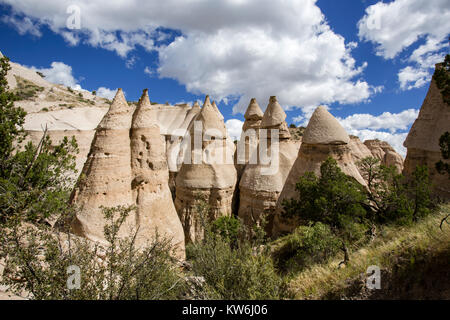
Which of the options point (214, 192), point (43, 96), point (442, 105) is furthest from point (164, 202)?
point (43, 96)

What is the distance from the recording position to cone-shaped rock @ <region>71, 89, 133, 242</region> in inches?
250

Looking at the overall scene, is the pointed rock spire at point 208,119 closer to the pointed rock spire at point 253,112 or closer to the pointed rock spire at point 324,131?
the pointed rock spire at point 253,112

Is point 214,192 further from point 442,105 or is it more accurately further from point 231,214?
point 442,105

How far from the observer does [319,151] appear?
10148mm

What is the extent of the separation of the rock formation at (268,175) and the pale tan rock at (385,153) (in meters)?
16.4

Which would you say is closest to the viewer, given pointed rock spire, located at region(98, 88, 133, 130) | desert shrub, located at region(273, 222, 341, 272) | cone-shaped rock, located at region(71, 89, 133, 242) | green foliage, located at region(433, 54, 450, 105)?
green foliage, located at region(433, 54, 450, 105)

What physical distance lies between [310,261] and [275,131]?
8.16 m

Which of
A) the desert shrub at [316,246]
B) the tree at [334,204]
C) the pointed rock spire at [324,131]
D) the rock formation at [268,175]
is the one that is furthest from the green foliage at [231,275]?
the pointed rock spire at [324,131]

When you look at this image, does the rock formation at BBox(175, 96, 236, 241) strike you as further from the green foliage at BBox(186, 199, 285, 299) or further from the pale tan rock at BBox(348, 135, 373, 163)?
the pale tan rock at BBox(348, 135, 373, 163)

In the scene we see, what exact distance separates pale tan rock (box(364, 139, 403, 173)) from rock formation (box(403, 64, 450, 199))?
14.0 m

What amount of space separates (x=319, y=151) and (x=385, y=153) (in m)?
20.2

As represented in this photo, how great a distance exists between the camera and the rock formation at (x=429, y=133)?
9.97 meters

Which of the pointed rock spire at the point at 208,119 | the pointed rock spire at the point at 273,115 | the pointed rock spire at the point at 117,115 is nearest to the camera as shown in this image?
the pointed rock spire at the point at 117,115

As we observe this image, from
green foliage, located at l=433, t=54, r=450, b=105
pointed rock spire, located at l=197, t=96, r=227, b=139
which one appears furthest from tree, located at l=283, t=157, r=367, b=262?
pointed rock spire, located at l=197, t=96, r=227, b=139
